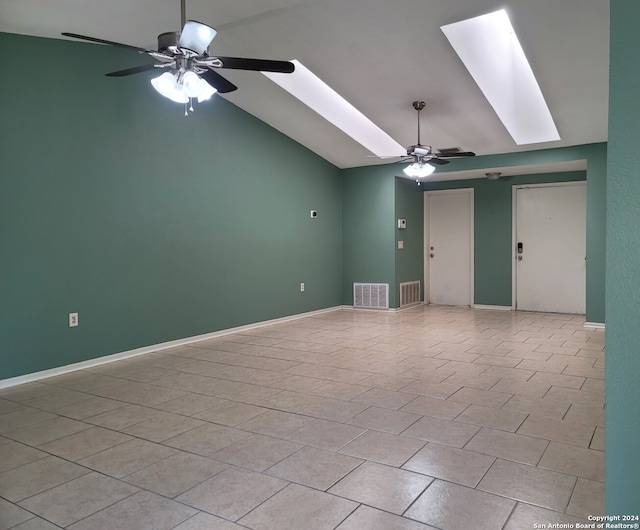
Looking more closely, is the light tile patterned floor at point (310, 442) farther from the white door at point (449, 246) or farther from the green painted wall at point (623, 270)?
the white door at point (449, 246)

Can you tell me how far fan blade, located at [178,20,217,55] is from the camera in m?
2.61

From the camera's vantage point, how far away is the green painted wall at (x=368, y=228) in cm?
773

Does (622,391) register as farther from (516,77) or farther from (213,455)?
(516,77)

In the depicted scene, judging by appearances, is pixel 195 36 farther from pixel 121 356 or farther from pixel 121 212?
pixel 121 356

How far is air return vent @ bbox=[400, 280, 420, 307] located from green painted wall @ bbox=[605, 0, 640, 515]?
652 cm

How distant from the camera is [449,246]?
856 centimetres

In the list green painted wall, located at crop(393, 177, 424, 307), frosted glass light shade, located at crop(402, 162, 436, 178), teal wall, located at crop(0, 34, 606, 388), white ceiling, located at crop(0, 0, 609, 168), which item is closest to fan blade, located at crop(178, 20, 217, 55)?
white ceiling, located at crop(0, 0, 609, 168)

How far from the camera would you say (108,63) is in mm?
4484

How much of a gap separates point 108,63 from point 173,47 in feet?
7.16

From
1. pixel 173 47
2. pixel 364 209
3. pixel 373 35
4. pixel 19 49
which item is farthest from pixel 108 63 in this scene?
pixel 364 209

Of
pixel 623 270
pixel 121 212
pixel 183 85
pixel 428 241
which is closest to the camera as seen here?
pixel 623 270

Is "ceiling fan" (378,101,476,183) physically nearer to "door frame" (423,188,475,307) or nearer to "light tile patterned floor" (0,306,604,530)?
"light tile patterned floor" (0,306,604,530)

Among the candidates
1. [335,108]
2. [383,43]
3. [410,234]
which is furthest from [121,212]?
[410,234]

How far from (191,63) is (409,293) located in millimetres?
6091
